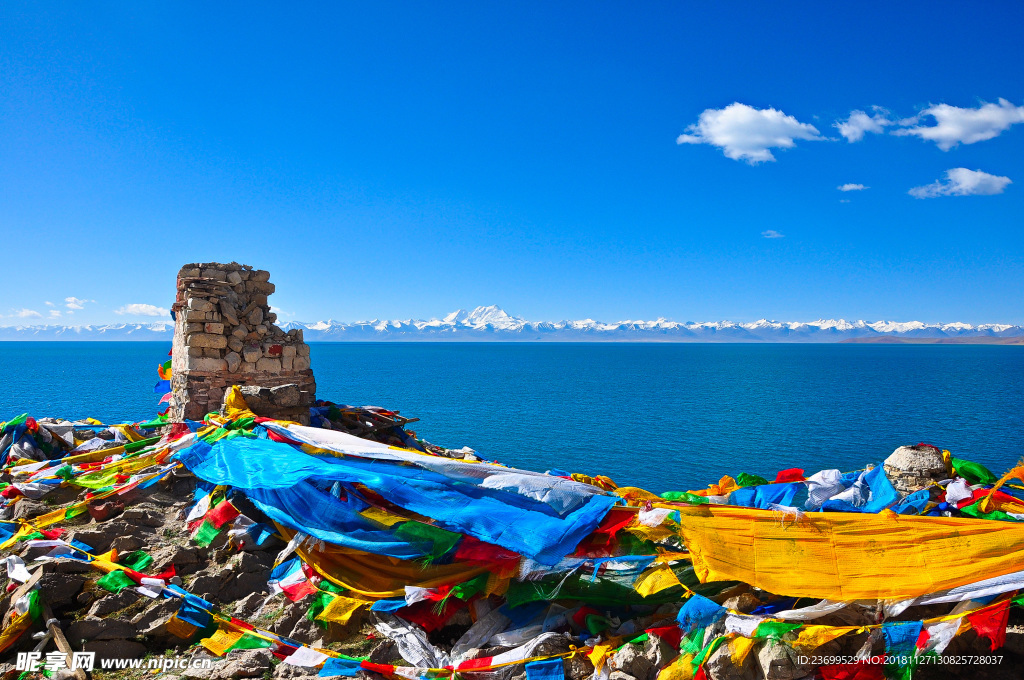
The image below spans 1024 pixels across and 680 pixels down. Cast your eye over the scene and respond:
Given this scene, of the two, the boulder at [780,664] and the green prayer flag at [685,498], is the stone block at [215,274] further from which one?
the boulder at [780,664]

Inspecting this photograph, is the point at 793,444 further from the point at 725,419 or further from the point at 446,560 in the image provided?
the point at 446,560

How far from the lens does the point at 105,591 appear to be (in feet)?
21.4

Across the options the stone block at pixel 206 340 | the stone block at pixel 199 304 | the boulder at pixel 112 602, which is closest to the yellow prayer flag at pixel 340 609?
the boulder at pixel 112 602

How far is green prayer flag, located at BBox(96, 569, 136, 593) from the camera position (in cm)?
655

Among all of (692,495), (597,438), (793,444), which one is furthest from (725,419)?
(692,495)

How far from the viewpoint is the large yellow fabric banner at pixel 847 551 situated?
5086 mm

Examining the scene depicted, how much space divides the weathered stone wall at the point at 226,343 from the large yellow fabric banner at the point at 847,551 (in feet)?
28.7

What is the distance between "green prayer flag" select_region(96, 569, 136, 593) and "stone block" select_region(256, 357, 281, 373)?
21.8 feet

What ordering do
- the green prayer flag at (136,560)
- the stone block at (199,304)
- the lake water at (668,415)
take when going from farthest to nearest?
the lake water at (668,415), the stone block at (199,304), the green prayer flag at (136,560)

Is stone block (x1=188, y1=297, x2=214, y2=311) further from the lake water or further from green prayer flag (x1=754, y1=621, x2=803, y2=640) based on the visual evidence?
the lake water

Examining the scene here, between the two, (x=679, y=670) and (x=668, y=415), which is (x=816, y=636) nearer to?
(x=679, y=670)

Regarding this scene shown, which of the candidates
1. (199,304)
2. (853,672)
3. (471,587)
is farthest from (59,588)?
(853,672)

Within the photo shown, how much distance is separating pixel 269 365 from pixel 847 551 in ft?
37.8

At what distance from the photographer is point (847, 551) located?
5391mm
